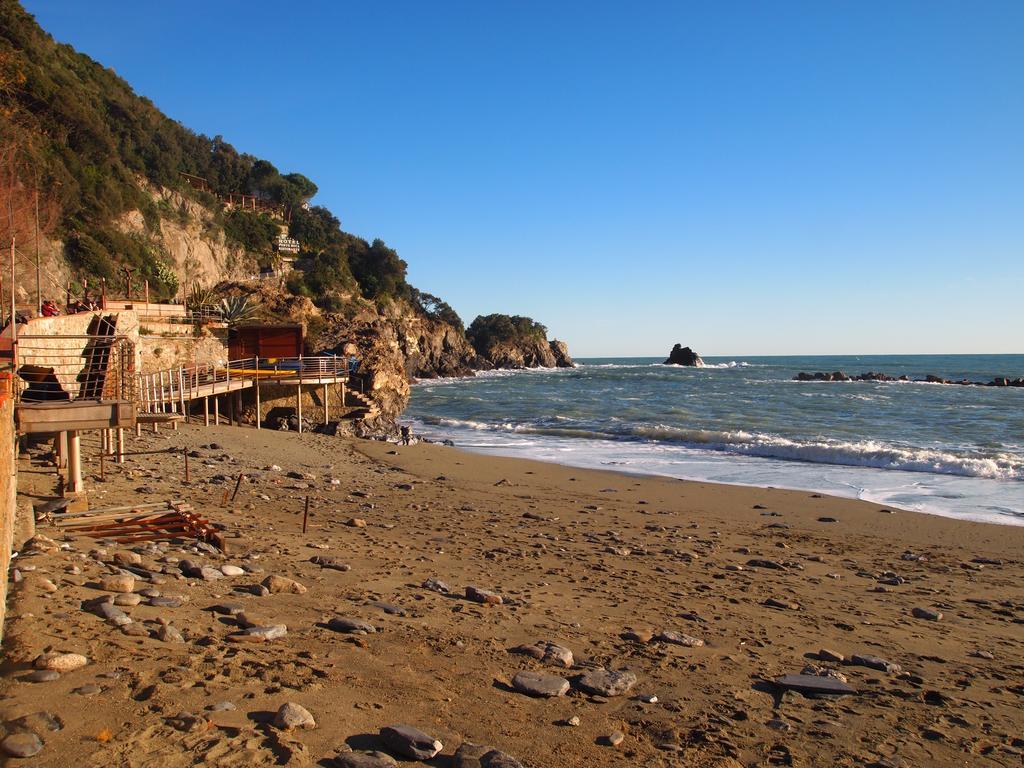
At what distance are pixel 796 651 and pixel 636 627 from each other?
4.99ft

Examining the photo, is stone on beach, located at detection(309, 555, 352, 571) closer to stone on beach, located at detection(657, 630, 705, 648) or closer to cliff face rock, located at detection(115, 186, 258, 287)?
stone on beach, located at detection(657, 630, 705, 648)

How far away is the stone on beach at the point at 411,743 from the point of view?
399 cm

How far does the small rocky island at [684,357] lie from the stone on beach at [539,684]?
11860 centimetres

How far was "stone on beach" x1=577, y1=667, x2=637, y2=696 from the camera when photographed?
207 inches

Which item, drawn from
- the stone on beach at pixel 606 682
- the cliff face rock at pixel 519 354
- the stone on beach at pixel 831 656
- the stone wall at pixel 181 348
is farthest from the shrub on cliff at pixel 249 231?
the stone on beach at pixel 831 656

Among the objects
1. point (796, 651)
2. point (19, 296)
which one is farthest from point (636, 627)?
point (19, 296)

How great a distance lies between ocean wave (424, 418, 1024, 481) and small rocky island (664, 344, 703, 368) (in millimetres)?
94799

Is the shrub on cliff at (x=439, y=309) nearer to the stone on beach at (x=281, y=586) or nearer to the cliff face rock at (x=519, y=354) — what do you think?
the cliff face rock at (x=519, y=354)

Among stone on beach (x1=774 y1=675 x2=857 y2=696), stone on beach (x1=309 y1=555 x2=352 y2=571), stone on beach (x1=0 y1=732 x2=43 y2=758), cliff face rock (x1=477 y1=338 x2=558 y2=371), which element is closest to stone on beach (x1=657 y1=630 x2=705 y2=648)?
stone on beach (x1=774 y1=675 x2=857 y2=696)

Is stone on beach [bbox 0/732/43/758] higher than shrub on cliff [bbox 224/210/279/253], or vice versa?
shrub on cliff [bbox 224/210/279/253]

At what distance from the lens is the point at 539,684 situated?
521 cm

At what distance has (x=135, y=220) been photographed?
139ft

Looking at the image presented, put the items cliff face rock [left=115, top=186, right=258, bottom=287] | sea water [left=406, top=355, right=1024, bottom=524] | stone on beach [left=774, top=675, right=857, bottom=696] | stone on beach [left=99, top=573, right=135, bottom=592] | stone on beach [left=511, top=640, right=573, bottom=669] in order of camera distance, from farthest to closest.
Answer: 1. cliff face rock [left=115, top=186, right=258, bottom=287]
2. sea water [left=406, top=355, right=1024, bottom=524]
3. stone on beach [left=99, top=573, right=135, bottom=592]
4. stone on beach [left=511, top=640, right=573, bottom=669]
5. stone on beach [left=774, top=675, right=857, bottom=696]

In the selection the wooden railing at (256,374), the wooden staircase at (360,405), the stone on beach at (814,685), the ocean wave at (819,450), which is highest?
the wooden railing at (256,374)
